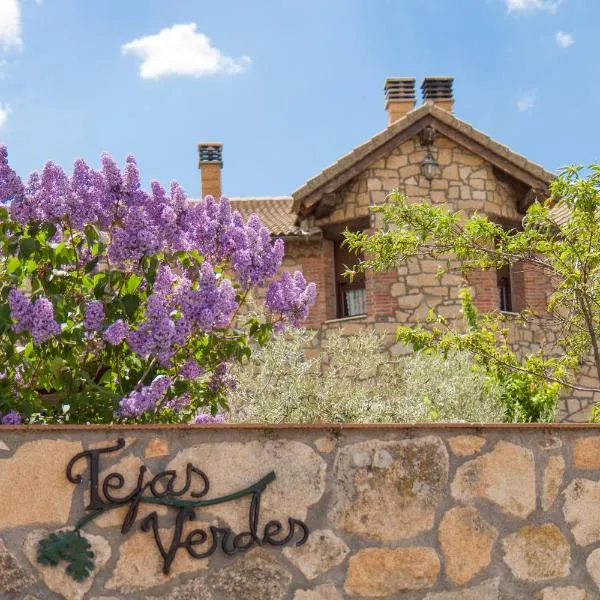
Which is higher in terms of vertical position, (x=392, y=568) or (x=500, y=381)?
(x=500, y=381)

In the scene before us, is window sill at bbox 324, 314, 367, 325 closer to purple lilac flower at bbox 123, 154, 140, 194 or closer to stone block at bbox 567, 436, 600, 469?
purple lilac flower at bbox 123, 154, 140, 194

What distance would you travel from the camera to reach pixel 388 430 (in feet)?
15.6

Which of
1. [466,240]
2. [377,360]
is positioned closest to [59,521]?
[466,240]

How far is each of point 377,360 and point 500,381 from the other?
262 centimetres

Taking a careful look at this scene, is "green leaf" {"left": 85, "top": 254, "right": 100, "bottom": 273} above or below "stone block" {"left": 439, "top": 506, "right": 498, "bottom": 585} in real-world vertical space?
above

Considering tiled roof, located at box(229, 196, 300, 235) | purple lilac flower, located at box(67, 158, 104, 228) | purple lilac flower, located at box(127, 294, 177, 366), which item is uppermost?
tiled roof, located at box(229, 196, 300, 235)

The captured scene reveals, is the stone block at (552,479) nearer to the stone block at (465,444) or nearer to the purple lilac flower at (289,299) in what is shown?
the stone block at (465,444)

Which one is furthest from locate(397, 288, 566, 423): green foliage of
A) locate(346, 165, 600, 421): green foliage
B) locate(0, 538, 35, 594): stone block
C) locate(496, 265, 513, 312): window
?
locate(0, 538, 35, 594): stone block

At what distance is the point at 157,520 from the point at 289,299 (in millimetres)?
1935

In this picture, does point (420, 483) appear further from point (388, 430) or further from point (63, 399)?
point (63, 399)

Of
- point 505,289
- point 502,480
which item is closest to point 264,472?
point 502,480

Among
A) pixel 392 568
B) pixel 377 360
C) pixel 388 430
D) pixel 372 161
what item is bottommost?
pixel 392 568

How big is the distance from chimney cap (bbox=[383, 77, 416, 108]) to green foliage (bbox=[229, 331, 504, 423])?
279 inches

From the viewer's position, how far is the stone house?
14.5 meters
